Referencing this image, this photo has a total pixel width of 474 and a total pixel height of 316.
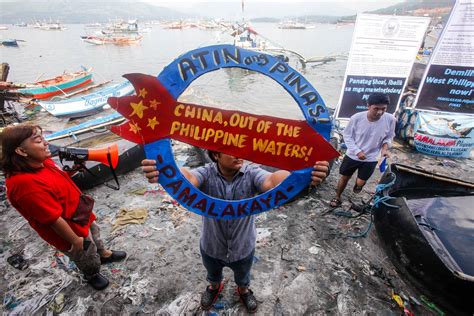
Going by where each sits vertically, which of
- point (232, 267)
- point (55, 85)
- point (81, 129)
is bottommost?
point (55, 85)

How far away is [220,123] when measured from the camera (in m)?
1.60

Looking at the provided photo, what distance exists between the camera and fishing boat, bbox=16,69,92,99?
46.5 feet

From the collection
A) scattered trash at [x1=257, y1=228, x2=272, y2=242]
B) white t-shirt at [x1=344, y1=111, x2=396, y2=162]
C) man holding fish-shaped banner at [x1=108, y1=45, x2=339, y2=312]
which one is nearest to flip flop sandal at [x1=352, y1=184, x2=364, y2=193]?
white t-shirt at [x1=344, y1=111, x2=396, y2=162]

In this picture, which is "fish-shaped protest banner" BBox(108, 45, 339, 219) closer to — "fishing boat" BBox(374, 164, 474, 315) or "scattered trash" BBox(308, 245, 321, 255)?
"fishing boat" BBox(374, 164, 474, 315)

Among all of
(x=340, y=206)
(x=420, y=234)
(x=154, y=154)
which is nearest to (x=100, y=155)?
(x=154, y=154)

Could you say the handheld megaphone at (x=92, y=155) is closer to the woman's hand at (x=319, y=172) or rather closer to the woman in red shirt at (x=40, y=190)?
the woman in red shirt at (x=40, y=190)

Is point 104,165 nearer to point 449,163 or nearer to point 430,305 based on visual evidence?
point 430,305

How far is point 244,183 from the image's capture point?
1.99m

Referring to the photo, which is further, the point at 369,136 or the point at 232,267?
the point at 369,136

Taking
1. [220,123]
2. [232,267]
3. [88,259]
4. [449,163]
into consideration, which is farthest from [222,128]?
[449,163]

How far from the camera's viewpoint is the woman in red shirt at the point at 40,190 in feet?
6.84

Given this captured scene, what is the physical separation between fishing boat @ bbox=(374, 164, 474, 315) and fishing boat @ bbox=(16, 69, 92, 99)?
15.5 meters

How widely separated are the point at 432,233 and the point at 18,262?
587 cm

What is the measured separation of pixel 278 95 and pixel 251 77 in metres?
7.56
